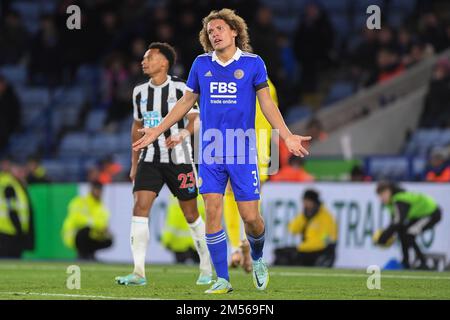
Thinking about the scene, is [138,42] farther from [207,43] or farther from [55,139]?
[207,43]

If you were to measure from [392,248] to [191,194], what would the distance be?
4851mm

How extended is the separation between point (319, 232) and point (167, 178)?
511cm

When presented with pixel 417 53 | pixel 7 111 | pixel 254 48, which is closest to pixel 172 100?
pixel 254 48

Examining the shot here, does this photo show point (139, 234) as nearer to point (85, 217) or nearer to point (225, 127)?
point (225, 127)

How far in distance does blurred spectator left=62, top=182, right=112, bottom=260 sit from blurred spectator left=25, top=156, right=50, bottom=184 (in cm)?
124

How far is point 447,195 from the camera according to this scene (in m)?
15.8

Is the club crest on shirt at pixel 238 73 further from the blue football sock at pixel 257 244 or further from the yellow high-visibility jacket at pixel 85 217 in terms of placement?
the yellow high-visibility jacket at pixel 85 217

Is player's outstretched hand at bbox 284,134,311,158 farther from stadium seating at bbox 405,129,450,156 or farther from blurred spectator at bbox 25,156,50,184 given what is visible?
blurred spectator at bbox 25,156,50,184

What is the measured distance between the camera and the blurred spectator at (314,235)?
1638 centimetres

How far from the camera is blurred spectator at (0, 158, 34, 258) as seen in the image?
18734 mm

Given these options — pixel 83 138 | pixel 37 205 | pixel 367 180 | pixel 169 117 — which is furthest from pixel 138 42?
pixel 169 117

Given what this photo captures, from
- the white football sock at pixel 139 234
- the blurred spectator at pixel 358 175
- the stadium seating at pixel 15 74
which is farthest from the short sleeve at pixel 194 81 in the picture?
the stadium seating at pixel 15 74

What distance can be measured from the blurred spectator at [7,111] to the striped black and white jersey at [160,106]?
1088cm

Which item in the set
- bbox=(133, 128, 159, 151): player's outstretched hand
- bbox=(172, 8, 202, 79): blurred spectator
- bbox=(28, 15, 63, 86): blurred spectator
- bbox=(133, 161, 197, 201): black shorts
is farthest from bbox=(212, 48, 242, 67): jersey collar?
bbox=(28, 15, 63, 86): blurred spectator
